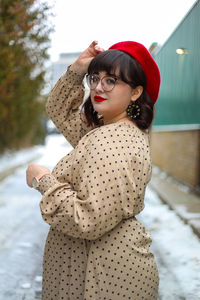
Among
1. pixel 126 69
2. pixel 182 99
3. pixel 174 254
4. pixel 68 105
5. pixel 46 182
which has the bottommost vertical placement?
pixel 174 254

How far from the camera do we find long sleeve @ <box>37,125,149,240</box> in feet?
4.31

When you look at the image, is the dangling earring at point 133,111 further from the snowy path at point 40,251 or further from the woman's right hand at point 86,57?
the snowy path at point 40,251

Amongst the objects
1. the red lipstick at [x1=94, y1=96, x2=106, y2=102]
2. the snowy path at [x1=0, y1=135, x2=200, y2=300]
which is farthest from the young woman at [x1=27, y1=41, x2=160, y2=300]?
the snowy path at [x1=0, y1=135, x2=200, y2=300]

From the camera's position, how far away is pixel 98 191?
1316 millimetres

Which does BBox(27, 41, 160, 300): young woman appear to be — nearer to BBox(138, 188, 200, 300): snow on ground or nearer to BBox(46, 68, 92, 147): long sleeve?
BBox(46, 68, 92, 147): long sleeve

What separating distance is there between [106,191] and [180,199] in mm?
5336

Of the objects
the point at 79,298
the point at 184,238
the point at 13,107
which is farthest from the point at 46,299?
the point at 13,107

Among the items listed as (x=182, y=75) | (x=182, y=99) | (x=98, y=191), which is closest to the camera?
(x=98, y=191)

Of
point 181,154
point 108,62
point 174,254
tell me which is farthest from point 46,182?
point 181,154

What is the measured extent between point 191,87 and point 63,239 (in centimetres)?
459

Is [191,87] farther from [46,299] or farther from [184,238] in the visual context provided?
[46,299]

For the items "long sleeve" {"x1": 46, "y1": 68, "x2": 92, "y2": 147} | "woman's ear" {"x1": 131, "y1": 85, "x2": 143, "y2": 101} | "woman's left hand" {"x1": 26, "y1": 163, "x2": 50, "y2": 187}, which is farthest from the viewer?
"long sleeve" {"x1": 46, "y1": 68, "x2": 92, "y2": 147}

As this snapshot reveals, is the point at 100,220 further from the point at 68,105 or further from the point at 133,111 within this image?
the point at 68,105

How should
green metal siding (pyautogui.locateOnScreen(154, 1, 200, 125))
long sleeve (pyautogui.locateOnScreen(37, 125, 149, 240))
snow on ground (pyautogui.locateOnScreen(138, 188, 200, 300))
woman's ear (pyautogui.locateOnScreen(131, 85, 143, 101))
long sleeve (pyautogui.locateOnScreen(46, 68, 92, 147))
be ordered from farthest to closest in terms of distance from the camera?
green metal siding (pyautogui.locateOnScreen(154, 1, 200, 125)) < snow on ground (pyautogui.locateOnScreen(138, 188, 200, 300)) < long sleeve (pyautogui.locateOnScreen(46, 68, 92, 147)) < woman's ear (pyautogui.locateOnScreen(131, 85, 143, 101)) < long sleeve (pyautogui.locateOnScreen(37, 125, 149, 240))
